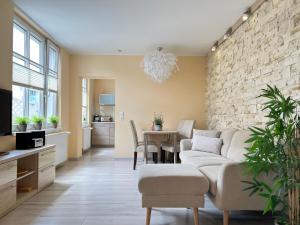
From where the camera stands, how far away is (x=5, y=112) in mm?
3209

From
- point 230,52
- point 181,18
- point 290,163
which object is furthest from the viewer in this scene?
point 230,52

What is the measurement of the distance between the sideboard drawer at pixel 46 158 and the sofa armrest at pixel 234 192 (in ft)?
8.31

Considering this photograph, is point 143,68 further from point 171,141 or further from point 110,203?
point 110,203

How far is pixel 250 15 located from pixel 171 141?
2.96 m

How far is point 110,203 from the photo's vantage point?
318 centimetres

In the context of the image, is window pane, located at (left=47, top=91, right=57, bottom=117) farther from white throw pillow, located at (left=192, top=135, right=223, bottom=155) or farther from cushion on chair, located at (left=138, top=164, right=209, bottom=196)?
cushion on chair, located at (left=138, top=164, right=209, bottom=196)

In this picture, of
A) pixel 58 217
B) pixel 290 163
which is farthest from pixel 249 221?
pixel 58 217

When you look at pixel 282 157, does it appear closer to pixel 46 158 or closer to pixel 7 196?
pixel 7 196

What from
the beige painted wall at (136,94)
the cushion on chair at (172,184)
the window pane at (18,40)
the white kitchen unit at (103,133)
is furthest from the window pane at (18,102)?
the white kitchen unit at (103,133)

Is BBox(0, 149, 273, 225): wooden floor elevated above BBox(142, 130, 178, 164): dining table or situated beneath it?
situated beneath

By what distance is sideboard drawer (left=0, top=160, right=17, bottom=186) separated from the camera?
2656 millimetres

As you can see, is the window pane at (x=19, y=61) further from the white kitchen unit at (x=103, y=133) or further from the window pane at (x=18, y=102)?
the white kitchen unit at (x=103, y=133)

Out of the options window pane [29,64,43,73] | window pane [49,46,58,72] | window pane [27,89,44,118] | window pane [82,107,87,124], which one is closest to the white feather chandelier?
window pane [49,46,58,72]

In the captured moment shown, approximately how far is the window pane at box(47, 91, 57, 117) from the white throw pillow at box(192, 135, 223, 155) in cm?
302
